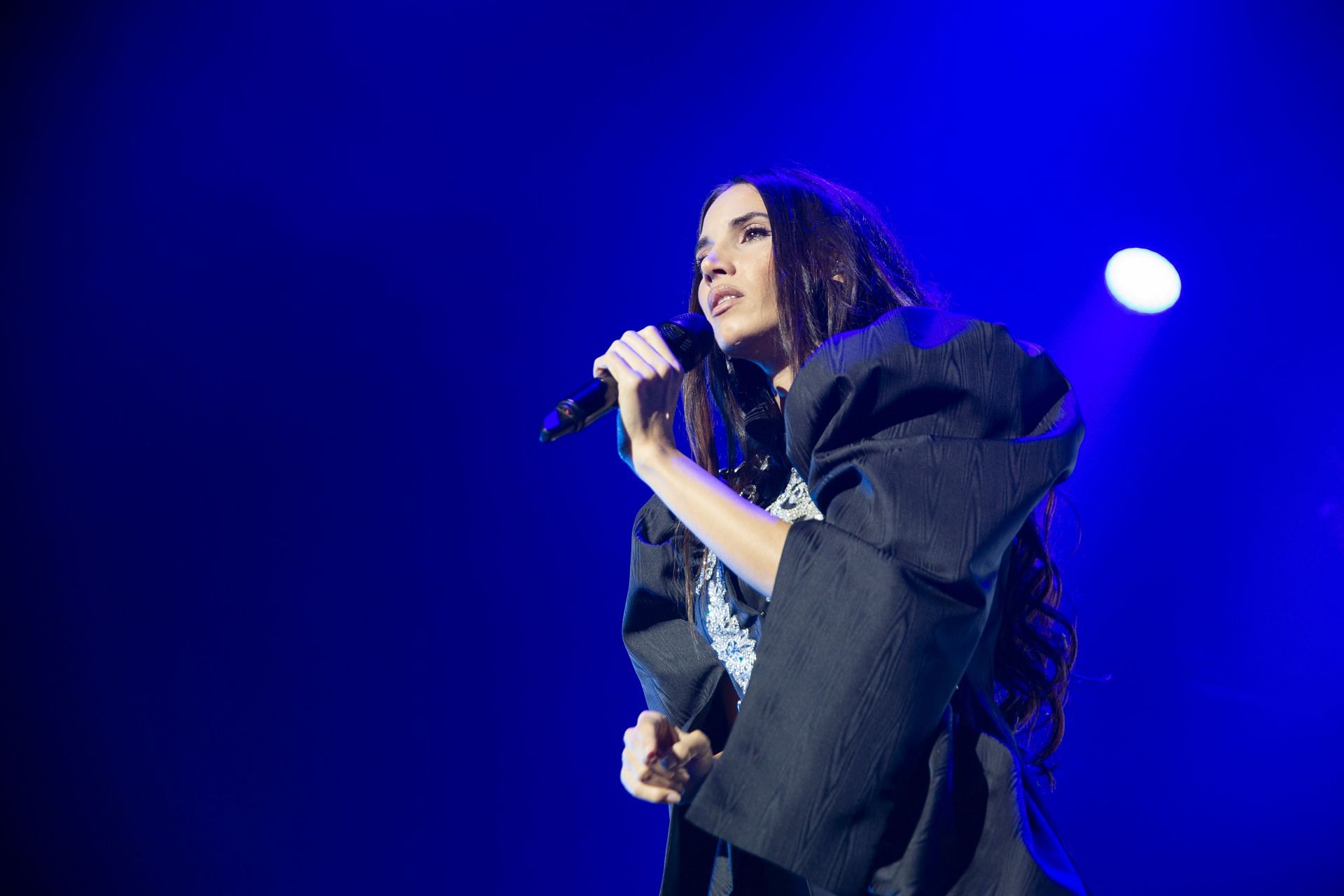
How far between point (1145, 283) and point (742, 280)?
1.54m

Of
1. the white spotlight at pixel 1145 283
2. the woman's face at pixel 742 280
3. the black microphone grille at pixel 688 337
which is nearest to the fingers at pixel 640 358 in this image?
the black microphone grille at pixel 688 337

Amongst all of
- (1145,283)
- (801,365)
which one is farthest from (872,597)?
(1145,283)

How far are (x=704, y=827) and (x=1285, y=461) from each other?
2.28 meters

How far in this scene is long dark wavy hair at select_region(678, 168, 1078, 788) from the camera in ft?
3.99

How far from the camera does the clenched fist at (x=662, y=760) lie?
3.06 feet

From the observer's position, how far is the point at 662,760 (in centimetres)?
94

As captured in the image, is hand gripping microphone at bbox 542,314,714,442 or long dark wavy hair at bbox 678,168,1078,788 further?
long dark wavy hair at bbox 678,168,1078,788

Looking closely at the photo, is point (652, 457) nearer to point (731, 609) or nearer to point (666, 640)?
point (731, 609)

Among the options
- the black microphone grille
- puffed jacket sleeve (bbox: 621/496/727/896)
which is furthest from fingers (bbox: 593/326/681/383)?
puffed jacket sleeve (bbox: 621/496/727/896)

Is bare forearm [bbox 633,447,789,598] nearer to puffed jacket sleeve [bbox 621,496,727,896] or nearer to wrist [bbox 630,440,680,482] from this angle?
wrist [bbox 630,440,680,482]

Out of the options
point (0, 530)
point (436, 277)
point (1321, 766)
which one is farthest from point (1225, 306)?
point (0, 530)

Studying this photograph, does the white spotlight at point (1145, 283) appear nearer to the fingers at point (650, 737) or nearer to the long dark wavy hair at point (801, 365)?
the long dark wavy hair at point (801, 365)

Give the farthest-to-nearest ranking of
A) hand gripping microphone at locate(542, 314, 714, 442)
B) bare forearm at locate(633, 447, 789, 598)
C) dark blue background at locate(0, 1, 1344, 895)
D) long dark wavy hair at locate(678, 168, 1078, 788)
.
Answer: dark blue background at locate(0, 1, 1344, 895) → long dark wavy hair at locate(678, 168, 1078, 788) → hand gripping microphone at locate(542, 314, 714, 442) → bare forearm at locate(633, 447, 789, 598)

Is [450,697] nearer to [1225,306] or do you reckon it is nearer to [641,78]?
[641,78]
